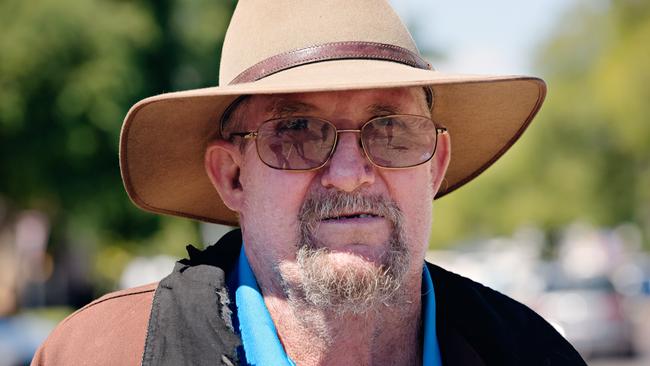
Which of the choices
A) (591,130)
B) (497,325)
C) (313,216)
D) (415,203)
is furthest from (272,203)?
(591,130)

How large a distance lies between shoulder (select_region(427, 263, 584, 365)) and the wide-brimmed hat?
0.54 m

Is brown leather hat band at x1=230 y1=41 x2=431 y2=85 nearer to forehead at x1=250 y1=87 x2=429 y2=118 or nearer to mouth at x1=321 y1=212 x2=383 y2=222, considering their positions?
forehead at x1=250 y1=87 x2=429 y2=118

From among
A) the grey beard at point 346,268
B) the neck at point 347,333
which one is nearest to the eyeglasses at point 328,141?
the grey beard at point 346,268

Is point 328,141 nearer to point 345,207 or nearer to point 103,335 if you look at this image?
point 345,207

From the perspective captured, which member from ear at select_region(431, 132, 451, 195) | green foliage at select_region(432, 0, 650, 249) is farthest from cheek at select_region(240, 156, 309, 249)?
green foliage at select_region(432, 0, 650, 249)

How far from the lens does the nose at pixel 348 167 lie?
2.86m

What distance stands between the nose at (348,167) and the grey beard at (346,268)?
0.03 metres

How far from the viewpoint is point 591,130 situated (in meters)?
45.8

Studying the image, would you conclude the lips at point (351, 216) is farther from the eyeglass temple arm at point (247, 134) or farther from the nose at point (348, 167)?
the eyeglass temple arm at point (247, 134)

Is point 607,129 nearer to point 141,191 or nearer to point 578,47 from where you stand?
point 578,47

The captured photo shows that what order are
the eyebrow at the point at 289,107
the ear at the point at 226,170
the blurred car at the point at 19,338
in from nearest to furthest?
the eyebrow at the point at 289,107 < the ear at the point at 226,170 < the blurred car at the point at 19,338

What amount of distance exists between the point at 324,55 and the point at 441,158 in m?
0.54

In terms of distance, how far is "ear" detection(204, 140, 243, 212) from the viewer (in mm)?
3189

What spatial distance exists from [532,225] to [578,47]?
42.8ft
